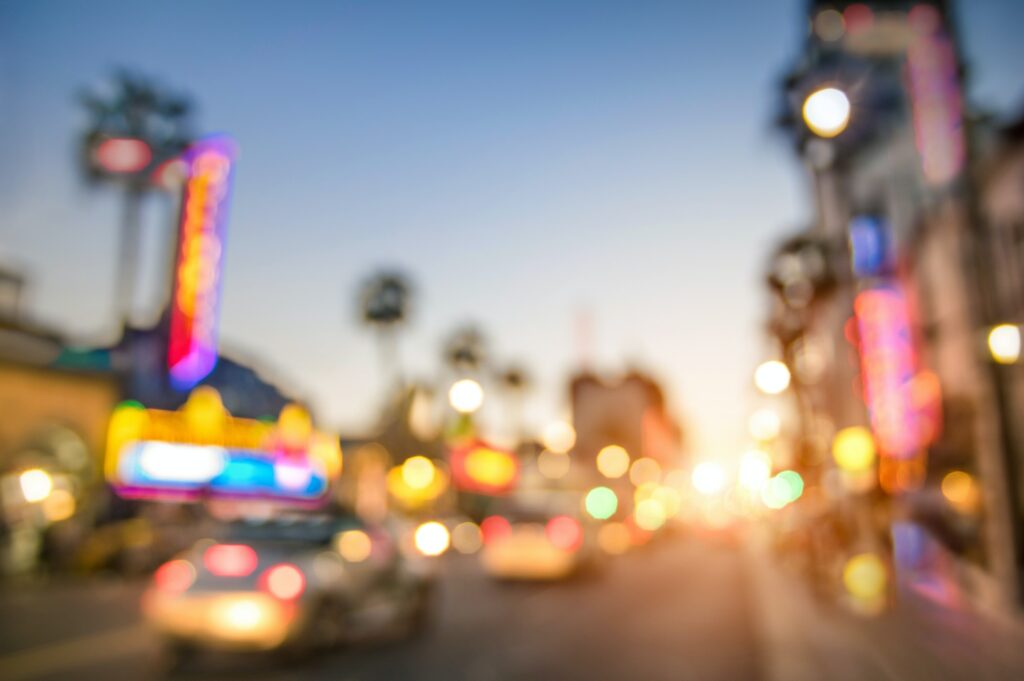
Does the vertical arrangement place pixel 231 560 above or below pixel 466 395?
below

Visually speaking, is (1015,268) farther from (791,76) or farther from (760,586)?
(791,76)

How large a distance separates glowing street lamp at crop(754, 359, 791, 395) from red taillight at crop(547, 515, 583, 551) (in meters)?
5.27

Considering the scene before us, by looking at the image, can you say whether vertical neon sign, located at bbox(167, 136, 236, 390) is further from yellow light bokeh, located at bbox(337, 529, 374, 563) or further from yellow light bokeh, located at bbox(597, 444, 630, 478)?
yellow light bokeh, located at bbox(597, 444, 630, 478)

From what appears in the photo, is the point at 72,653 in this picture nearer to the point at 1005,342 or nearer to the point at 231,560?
the point at 231,560

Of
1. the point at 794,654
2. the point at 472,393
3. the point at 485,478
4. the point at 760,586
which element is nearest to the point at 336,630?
the point at 794,654

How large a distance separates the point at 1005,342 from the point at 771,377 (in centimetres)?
841

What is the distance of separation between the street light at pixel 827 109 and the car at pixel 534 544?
12907 mm

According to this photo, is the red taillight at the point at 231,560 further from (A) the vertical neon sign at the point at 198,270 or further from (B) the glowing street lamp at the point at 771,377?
(A) the vertical neon sign at the point at 198,270

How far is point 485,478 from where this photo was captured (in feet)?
233

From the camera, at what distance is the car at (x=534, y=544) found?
62.2 feet

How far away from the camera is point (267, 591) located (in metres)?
8.85

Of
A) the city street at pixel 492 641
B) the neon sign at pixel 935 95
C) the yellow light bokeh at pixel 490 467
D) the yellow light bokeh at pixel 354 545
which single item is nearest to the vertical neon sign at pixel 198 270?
the city street at pixel 492 641

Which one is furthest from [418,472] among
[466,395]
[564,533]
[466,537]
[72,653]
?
[72,653]

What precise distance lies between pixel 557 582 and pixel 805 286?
42.0 feet
